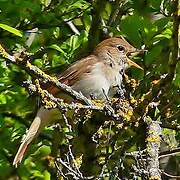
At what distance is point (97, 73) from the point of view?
5.45 meters

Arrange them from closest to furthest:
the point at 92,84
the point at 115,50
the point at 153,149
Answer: the point at 153,149
the point at 92,84
the point at 115,50

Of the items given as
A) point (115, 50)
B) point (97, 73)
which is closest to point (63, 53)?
point (97, 73)

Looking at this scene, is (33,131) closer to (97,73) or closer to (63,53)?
(63,53)

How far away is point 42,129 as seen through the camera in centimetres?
507

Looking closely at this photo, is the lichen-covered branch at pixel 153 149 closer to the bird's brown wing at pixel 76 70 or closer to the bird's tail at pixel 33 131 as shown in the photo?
the bird's tail at pixel 33 131

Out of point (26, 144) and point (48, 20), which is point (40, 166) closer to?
point (26, 144)

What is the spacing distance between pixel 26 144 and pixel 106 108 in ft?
5.72

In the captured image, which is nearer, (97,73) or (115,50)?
(97,73)

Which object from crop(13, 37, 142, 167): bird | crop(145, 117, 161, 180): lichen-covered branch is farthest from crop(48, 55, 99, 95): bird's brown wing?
crop(145, 117, 161, 180): lichen-covered branch

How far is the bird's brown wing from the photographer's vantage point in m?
5.17

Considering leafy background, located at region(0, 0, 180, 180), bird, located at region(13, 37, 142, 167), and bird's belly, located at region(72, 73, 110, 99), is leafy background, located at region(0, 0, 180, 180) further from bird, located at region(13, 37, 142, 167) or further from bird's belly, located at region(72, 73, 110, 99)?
bird's belly, located at region(72, 73, 110, 99)

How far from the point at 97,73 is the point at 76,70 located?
0.69 ft

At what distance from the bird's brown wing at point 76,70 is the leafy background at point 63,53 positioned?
6 centimetres

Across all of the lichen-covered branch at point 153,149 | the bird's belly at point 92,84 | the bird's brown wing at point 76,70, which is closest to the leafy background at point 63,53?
the bird's brown wing at point 76,70
